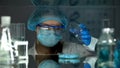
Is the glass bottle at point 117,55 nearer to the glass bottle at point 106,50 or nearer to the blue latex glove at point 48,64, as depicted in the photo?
the glass bottle at point 106,50

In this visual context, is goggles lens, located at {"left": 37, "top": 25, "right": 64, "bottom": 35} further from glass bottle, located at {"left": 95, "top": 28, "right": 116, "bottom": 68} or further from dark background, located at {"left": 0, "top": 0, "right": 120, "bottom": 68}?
glass bottle, located at {"left": 95, "top": 28, "right": 116, "bottom": 68}

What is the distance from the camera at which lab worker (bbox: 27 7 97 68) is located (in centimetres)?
120

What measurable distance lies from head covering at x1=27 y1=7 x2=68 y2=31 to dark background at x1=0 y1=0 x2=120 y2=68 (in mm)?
19

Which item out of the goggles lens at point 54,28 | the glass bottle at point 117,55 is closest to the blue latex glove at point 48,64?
the goggles lens at point 54,28

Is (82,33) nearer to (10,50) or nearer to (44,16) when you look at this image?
(44,16)

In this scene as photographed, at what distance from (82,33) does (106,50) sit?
0.16m

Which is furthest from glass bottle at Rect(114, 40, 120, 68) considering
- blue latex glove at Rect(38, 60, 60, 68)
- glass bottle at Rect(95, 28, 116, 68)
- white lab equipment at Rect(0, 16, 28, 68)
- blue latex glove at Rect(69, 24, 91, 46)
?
white lab equipment at Rect(0, 16, 28, 68)

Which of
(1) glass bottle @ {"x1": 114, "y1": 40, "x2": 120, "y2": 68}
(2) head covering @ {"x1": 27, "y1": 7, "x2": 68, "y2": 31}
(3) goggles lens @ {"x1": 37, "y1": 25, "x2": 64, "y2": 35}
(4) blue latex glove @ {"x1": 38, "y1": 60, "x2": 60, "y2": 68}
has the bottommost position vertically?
(4) blue latex glove @ {"x1": 38, "y1": 60, "x2": 60, "y2": 68}

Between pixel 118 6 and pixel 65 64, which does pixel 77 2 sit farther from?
pixel 65 64

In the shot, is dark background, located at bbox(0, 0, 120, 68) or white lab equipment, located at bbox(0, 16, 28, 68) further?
dark background, located at bbox(0, 0, 120, 68)

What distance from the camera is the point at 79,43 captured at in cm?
122

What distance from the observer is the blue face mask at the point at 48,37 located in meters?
1.19

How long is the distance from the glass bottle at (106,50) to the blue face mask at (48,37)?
0.62 ft

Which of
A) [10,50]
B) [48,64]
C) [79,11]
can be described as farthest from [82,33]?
[10,50]
